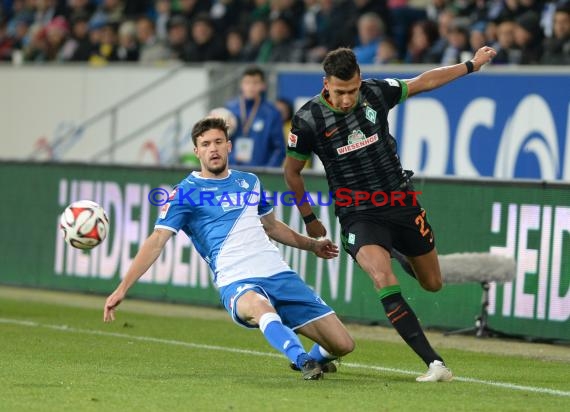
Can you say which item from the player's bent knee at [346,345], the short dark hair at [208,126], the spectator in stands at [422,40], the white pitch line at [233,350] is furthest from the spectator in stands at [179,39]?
the player's bent knee at [346,345]

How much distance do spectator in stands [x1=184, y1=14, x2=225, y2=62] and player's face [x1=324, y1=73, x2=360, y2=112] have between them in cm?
1099

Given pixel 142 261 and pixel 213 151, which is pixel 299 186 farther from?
pixel 142 261

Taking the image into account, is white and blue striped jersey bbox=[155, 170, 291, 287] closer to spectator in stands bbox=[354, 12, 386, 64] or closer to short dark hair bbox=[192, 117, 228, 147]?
short dark hair bbox=[192, 117, 228, 147]

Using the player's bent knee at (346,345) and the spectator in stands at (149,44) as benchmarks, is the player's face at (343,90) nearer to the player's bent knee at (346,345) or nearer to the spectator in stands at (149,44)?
the player's bent knee at (346,345)

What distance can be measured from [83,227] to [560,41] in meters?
7.15

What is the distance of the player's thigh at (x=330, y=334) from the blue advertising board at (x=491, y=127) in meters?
6.50

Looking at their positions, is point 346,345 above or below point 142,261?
below

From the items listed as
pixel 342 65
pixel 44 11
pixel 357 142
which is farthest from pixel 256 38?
pixel 342 65

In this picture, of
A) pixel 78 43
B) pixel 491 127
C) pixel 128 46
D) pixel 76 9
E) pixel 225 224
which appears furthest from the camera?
pixel 76 9

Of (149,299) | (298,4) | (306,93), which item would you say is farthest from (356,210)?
(298,4)

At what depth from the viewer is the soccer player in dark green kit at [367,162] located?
9.58 metres

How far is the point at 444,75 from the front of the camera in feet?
32.4

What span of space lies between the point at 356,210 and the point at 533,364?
2.22m

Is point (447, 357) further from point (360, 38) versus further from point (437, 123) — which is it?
point (360, 38)
